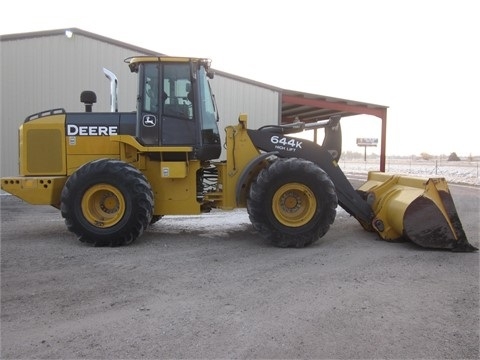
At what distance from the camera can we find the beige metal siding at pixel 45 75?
1318 cm

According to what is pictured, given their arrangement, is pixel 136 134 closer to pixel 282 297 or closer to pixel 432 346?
pixel 282 297

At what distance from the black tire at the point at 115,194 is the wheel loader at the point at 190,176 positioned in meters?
0.01

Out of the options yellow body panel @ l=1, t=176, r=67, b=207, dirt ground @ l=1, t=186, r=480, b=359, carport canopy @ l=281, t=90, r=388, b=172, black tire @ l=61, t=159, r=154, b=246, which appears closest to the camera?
dirt ground @ l=1, t=186, r=480, b=359

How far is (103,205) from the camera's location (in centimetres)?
655

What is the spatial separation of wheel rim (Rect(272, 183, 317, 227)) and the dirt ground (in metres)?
0.50

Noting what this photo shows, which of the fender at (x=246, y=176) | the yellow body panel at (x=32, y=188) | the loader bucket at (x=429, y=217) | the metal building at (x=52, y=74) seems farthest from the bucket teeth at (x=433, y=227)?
the metal building at (x=52, y=74)

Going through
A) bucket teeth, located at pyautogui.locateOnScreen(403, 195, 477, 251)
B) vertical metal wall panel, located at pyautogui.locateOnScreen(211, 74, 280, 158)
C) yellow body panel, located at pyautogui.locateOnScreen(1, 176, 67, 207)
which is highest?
vertical metal wall panel, located at pyautogui.locateOnScreen(211, 74, 280, 158)

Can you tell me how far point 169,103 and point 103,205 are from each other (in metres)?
1.84

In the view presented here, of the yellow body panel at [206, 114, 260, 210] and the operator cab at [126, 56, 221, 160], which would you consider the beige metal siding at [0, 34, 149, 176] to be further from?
the yellow body panel at [206, 114, 260, 210]

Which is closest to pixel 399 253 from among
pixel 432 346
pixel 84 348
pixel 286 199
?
pixel 286 199

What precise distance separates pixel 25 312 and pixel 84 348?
960 mm

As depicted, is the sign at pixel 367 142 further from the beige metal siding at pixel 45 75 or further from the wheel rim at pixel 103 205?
the wheel rim at pixel 103 205

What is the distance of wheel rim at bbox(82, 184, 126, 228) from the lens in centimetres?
633

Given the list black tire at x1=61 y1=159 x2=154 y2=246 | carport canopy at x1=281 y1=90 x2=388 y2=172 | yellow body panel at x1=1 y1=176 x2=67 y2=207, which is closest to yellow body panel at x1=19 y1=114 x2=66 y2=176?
yellow body panel at x1=1 y1=176 x2=67 y2=207
